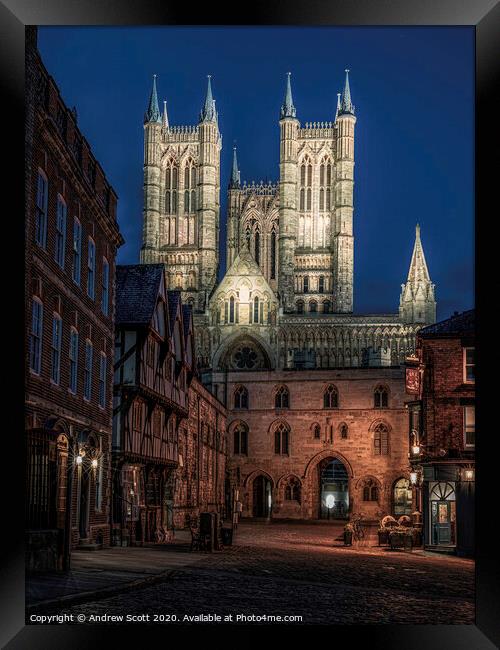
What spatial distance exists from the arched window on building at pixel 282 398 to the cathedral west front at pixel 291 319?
6cm

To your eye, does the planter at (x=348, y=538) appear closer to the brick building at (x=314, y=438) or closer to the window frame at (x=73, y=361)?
the window frame at (x=73, y=361)

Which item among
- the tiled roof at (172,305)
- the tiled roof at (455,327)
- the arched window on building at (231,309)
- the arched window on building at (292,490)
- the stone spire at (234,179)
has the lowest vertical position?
the arched window on building at (292,490)

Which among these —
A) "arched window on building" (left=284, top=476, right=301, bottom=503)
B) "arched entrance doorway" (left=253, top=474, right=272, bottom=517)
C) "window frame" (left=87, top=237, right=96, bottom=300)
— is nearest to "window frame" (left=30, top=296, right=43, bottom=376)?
"window frame" (left=87, top=237, right=96, bottom=300)

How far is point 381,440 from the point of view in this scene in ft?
181

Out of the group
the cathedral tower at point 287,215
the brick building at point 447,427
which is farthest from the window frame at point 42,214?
the cathedral tower at point 287,215

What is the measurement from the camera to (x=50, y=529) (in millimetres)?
18141

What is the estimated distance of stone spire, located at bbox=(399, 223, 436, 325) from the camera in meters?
83.4

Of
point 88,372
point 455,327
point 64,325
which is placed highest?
point 455,327

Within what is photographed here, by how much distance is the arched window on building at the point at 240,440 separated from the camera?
59.5 m

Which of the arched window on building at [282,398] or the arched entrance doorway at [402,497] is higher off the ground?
the arched window on building at [282,398]

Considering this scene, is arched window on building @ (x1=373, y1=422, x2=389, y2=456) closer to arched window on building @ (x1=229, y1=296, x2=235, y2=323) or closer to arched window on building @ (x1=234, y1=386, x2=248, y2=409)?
arched window on building @ (x1=234, y1=386, x2=248, y2=409)

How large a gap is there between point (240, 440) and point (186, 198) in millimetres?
45543

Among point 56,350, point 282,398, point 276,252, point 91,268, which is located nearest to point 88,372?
point 91,268

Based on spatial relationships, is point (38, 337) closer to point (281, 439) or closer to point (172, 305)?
point (172, 305)
